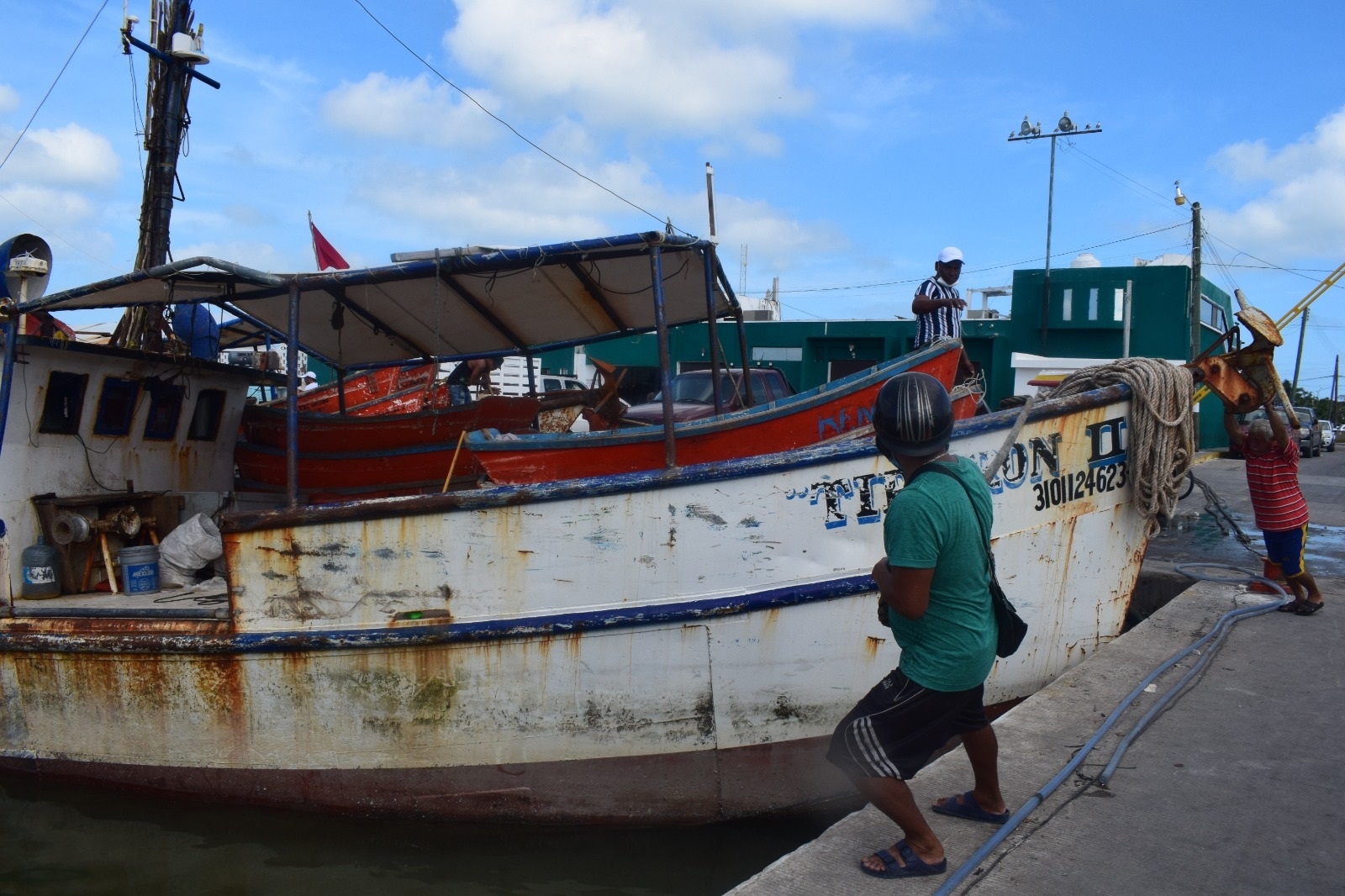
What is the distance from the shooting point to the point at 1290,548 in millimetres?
5867

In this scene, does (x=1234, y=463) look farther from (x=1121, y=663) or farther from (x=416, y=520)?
(x=416, y=520)

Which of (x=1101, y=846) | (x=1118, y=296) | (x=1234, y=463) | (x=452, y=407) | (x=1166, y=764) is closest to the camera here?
(x=1101, y=846)

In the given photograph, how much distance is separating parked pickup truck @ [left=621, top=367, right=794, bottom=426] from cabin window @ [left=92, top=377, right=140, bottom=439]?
3560 millimetres

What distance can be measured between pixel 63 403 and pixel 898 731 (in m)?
5.45

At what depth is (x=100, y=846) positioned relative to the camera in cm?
480

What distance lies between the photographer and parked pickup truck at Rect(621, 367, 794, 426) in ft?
26.5

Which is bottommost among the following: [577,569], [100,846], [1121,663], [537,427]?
[100,846]

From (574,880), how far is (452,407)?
3.37 metres

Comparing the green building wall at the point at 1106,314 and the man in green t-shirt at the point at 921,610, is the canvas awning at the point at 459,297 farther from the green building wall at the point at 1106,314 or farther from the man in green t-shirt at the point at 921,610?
the green building wall at the point at 1106,314

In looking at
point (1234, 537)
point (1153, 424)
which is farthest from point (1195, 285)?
point (1153, 424)

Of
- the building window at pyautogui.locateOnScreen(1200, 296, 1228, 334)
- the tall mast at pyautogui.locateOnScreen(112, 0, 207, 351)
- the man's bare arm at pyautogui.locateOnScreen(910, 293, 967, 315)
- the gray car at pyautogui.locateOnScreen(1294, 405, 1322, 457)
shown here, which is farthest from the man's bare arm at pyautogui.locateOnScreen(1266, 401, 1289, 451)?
the gray car at pyautogui.locateOnScreen(1294, 405, 1322, 457)

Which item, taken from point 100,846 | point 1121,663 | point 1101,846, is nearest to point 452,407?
point 100,846

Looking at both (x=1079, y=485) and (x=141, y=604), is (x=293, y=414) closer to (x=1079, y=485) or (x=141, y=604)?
(x=141, y=604)

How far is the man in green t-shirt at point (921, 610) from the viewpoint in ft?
8.03
